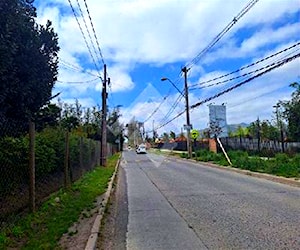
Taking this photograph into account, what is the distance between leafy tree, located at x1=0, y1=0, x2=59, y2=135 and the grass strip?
6.19ft

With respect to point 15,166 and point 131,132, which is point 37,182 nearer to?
point 15,166

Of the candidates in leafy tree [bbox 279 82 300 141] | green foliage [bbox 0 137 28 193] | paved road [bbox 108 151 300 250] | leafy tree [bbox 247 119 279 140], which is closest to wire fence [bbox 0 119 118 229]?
green foliage [bbox 0 137 28 193]

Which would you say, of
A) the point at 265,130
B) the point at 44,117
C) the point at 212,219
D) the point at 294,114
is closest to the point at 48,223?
the point at 44,117

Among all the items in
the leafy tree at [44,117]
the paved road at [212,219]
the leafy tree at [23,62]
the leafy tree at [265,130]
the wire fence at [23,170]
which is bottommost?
the paved road at [212,219]

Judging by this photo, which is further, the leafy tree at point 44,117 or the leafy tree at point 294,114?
the leafy tree at point 294,114

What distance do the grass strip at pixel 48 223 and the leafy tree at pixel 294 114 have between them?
3380 centimetres

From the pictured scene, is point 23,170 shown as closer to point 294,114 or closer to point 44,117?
point 44,117

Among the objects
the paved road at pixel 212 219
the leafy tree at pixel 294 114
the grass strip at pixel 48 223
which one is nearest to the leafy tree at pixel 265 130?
the leafy tree at pixel 294 114

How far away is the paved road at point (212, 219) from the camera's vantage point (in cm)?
643

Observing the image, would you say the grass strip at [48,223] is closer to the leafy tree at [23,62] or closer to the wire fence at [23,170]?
the wire fence at [23,170]

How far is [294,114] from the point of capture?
42750 mm

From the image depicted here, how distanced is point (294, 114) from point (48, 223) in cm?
3914

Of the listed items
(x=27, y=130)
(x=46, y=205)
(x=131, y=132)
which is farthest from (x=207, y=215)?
(x=131, y=132)

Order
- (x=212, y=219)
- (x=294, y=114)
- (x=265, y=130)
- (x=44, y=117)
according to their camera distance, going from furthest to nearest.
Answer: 1. (x=265, y=130)
2. (x=294, y=114)
3. (x=44, y=117)
4. (x=212, y=219)
